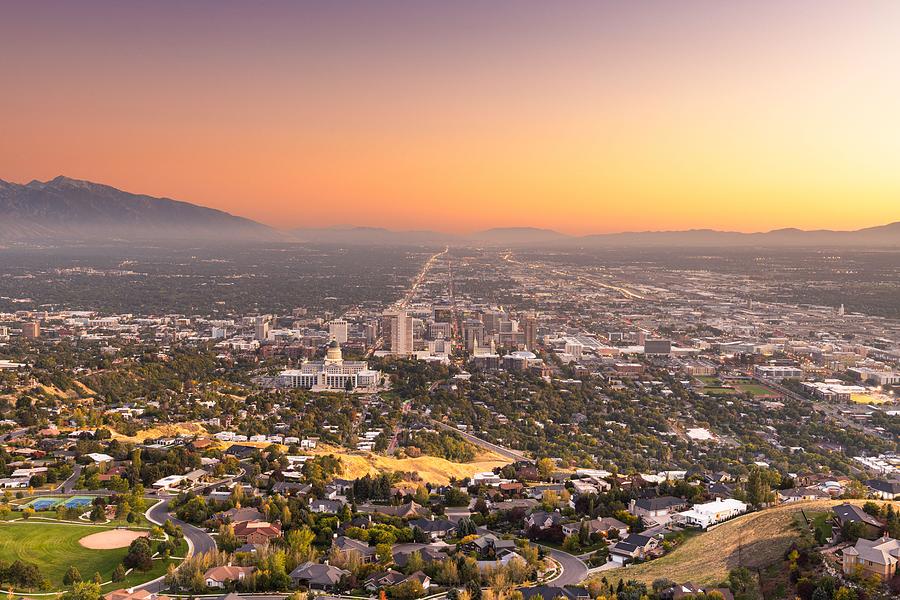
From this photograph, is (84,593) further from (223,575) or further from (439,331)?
(439,331)

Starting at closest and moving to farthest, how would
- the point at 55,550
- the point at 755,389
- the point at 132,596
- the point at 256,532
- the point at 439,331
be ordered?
the point at 132,596, the point at 55,550, the point at 256,532, the point at 755,389, the point at 439,331

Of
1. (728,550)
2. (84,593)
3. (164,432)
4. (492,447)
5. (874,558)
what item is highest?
(874,558)

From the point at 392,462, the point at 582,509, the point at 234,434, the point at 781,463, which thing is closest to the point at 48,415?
the point at 234,434

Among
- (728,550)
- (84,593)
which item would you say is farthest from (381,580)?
(728,550)

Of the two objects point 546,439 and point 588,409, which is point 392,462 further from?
point 588,409

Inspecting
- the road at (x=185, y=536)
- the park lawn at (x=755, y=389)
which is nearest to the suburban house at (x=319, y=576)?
the road at (x=185, y=536)
